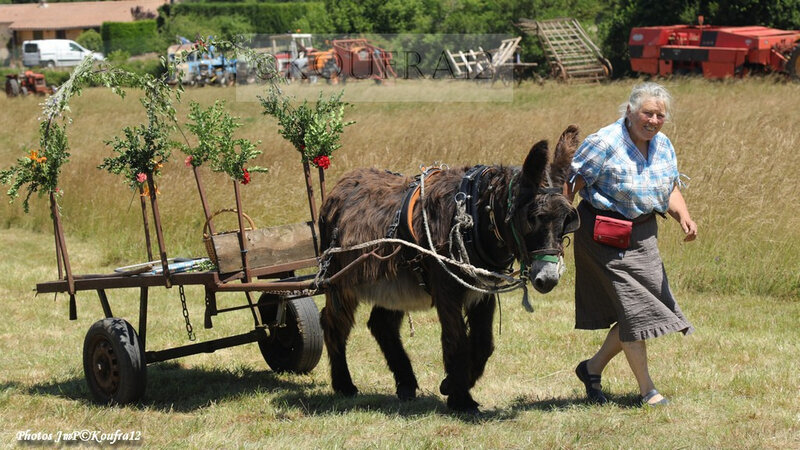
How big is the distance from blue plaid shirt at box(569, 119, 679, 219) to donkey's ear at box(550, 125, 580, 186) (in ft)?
0.52

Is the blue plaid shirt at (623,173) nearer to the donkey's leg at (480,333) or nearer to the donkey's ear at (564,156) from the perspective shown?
the donkey's ear at (564,156)

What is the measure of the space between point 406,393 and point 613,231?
1.84m

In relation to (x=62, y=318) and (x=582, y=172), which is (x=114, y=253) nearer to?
(x=62, y=318)

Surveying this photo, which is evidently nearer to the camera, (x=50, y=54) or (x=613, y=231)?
(x=613, y=231)

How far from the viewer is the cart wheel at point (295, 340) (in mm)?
7004

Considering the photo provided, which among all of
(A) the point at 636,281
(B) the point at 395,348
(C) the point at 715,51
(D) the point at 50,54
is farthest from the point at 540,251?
(D) the point at 50,54

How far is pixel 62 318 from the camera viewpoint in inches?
367

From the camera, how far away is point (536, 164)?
193 inches

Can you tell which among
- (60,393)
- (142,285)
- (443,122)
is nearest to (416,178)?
(142,285)

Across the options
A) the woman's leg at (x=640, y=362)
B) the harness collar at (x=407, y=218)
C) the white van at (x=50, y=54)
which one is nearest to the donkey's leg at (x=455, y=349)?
the harness collar at (x=407, y=218)

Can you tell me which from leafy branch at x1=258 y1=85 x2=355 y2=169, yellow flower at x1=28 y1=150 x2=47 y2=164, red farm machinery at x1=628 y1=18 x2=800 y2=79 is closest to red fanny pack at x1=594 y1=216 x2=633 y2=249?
leafy branch at x1=258 y1=85 x2=355 y2=169

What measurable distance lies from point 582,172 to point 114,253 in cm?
801

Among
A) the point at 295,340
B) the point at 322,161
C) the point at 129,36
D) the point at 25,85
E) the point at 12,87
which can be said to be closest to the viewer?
the point at 322,161

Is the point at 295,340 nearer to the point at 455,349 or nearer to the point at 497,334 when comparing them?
the point at 497,334
